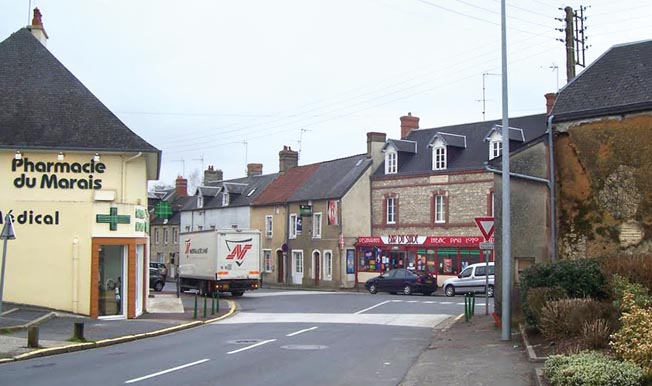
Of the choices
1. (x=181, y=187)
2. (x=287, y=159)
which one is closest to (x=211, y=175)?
(x=181, y=187)

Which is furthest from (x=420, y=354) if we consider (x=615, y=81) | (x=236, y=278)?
(x=236, y=278)

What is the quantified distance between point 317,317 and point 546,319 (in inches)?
506

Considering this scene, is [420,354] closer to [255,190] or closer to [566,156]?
[566,156]

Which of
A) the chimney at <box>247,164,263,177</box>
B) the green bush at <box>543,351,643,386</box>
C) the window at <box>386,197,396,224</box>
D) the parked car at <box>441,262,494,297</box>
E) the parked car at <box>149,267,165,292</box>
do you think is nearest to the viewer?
the green bush at <box>543,351,643,386</box>

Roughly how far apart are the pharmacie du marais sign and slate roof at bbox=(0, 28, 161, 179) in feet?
2.00

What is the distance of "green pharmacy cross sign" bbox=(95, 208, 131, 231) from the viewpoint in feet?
79.8

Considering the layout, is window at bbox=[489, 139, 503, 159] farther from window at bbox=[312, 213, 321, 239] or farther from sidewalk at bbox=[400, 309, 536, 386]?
sidewalk at bbox=[400, 309, 536, 386]

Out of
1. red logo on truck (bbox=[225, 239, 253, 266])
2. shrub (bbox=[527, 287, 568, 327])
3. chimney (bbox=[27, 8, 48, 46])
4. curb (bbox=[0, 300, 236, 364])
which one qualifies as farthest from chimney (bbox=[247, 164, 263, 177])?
shrub (bbox=[527, 287, 568, 327])

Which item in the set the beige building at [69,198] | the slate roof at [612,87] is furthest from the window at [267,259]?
the slate roof at [612,87]

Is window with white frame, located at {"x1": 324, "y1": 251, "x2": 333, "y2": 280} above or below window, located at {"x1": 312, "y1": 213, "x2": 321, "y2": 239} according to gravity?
below

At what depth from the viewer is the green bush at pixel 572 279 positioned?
15.6m

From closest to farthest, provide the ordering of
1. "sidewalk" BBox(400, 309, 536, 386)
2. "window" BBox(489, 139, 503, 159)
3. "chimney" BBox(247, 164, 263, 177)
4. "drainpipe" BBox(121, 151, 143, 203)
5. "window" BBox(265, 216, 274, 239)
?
"sidewalk" BBox(400, 309, 536, 386) → "drainpipe" BBox(121, 151, 143, 203) → "window" BBox(489, 139, 503, 159) → "window" BBox(265, 216, 274, 239) → "chimney" BBox(247, 164, 263, 177)

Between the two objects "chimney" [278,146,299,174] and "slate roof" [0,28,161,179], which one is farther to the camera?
"chimney" [278,146,299,174]

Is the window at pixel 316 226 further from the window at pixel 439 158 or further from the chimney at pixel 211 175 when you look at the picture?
the chimney at pixel 211 175
